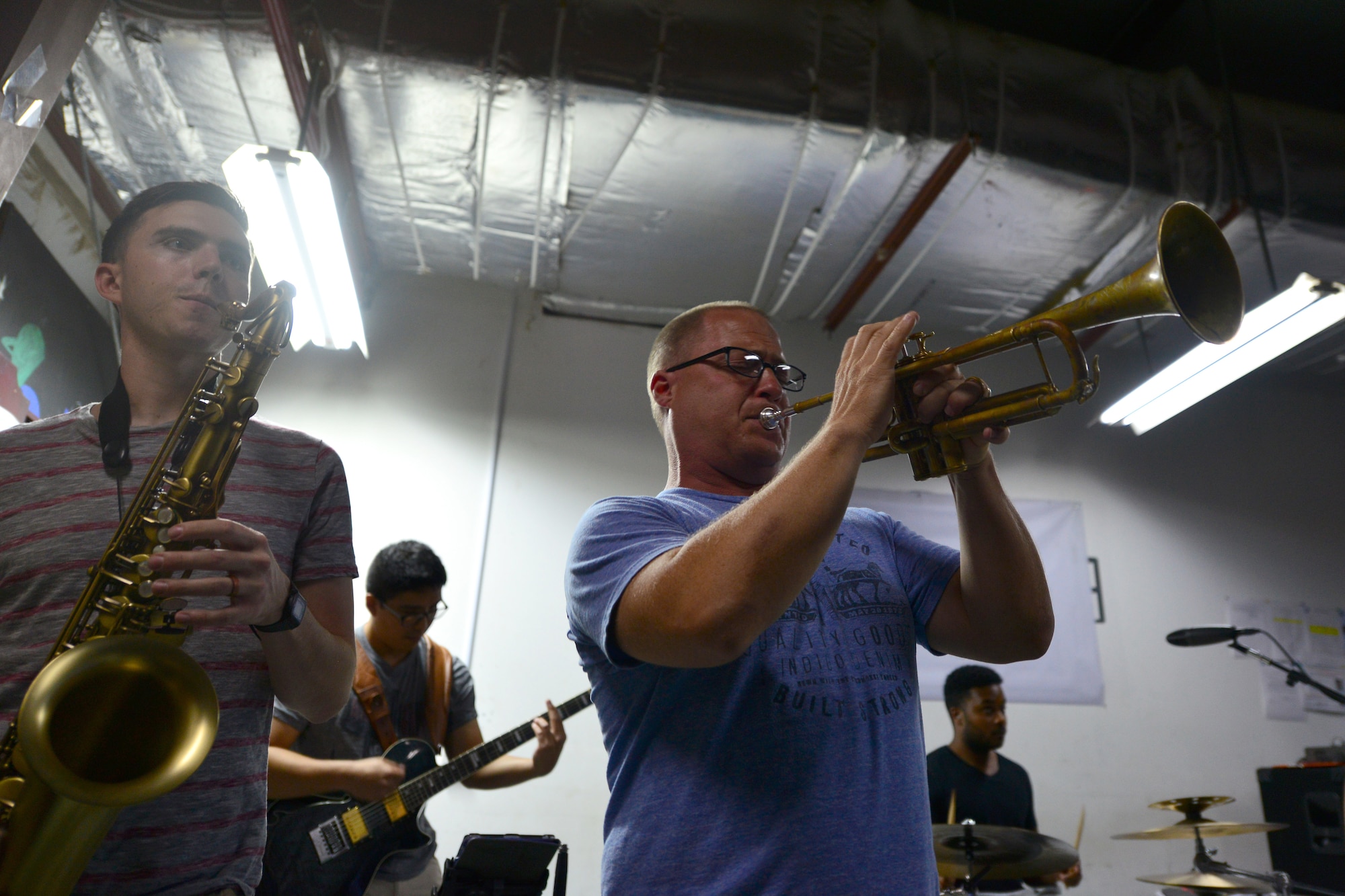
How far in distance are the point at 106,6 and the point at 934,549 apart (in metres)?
3.39

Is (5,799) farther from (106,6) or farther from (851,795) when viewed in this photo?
(106,6)

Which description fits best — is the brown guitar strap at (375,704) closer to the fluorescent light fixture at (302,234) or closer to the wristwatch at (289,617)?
the fluorescent light fixture at (302,234)

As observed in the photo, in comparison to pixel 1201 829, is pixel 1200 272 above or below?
above

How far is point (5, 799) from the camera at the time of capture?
1211mm

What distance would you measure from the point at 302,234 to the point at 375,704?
5.90ft

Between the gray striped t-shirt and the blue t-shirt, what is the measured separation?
465 millimetres

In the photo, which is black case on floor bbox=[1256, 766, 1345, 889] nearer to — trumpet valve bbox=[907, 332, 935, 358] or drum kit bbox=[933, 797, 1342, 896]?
drum kit bbox=[933, 797, 1342, 896]

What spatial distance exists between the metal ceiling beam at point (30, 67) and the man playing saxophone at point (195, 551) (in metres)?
0.36

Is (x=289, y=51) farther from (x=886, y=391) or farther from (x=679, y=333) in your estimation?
(x=886, y=391)

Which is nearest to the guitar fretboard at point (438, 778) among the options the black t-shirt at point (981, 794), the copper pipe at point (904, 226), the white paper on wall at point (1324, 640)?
the black t-shirt at point (981, 794)

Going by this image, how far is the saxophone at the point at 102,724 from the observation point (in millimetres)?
1115

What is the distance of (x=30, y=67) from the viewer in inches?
71.7

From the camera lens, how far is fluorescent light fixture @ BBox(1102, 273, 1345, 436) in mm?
3385

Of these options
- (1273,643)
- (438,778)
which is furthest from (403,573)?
(1273,643)
